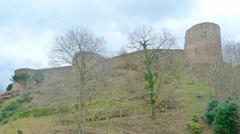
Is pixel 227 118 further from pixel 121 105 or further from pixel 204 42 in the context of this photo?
pixel 204 42

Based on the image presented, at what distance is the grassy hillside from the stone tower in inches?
131

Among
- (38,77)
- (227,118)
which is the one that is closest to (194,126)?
(227,118)

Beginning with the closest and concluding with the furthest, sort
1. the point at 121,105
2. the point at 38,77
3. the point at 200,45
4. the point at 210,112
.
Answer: the point at 210,112
the point at 121,105
the point at 200,45
the point at 38,77

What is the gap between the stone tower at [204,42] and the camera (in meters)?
52.8

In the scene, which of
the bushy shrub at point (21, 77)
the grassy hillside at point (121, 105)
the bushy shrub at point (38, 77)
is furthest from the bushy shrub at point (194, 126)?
the bushy shrub at point (21, 77)

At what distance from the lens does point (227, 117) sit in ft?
103

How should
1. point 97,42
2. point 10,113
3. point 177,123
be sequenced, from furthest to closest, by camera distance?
point 10,113
point 97,42
point 177,123

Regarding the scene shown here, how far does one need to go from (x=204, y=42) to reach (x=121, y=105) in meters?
16.9

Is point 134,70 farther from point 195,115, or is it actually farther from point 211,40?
point 195,115

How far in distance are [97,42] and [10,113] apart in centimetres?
1827

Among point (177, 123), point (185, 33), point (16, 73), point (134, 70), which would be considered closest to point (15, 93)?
point (16, 73)

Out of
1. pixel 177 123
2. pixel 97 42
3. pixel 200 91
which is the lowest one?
pixel 177 123

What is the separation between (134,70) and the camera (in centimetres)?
5131

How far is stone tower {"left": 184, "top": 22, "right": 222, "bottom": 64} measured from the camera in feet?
173
